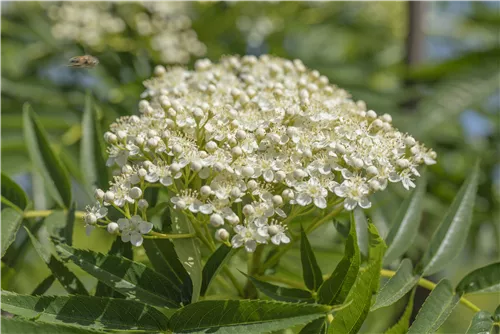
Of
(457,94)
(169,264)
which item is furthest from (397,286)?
(457,94)

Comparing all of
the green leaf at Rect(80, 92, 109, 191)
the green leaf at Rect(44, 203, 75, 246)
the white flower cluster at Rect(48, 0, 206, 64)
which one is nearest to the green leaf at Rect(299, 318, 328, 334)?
the green leaf at Rect(44, 203, 75, 246)

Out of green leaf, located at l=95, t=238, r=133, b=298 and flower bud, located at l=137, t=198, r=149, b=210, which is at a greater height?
flower bud, located at l=137, t=198, r=149, b=210

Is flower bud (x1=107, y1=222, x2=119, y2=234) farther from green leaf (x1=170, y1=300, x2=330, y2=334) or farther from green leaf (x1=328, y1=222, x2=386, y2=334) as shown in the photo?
green leaf (x1=328, y1=222, x2=386, y2=334)

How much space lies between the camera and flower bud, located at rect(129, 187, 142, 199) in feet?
5.42

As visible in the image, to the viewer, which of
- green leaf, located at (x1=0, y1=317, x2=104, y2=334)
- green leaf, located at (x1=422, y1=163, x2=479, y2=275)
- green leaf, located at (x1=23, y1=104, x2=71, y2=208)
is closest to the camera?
green leaf, located at (x1=0, y1=317, x2=104, y2=334)

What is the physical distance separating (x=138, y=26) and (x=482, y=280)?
2.77 m

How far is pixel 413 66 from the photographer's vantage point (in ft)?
12.3

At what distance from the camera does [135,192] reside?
166cm

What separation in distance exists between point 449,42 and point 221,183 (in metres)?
4.04

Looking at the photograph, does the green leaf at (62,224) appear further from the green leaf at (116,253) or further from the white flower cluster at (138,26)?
the white flower cluster at (138,26)

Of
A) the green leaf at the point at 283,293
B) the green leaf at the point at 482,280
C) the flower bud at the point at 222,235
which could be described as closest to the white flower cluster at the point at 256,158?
the flower bud at the point at 222,235

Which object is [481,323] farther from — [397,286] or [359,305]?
[359,305]

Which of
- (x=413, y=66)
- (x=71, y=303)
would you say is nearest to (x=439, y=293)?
(x=71, y=303)

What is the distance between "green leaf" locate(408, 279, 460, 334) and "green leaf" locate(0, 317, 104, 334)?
2.67 feet
